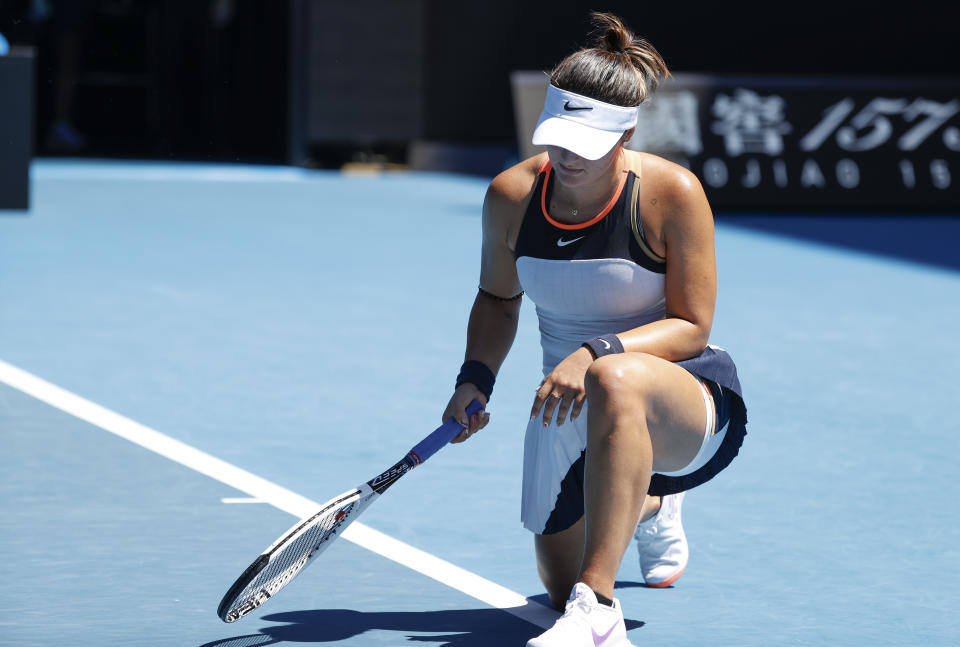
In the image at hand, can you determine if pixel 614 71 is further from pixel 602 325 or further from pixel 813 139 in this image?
pixel 813 139

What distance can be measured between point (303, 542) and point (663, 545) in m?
0.91

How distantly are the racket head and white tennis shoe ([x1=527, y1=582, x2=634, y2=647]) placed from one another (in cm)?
57

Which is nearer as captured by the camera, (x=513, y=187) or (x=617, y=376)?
(x=617, y=376)

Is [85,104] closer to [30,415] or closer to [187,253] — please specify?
[187,253]

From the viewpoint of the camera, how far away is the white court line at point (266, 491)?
13.1ft

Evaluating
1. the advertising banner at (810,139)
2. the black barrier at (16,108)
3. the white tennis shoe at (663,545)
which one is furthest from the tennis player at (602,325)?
the advertising banner at (810,139)

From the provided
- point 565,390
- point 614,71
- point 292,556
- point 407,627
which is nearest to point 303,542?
point 292,556

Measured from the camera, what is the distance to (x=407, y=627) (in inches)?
147

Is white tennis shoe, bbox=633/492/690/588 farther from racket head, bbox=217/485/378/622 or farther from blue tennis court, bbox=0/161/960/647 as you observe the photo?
racket head, bbox=217/485/378/622

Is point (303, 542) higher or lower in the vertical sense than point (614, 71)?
lower

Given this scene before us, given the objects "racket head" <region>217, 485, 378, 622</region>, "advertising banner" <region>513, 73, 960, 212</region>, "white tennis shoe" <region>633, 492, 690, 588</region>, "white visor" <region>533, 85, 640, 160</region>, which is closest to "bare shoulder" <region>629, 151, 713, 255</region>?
"white visor" <region>533, 85, 640, 160</region>

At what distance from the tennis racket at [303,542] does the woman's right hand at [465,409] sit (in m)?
0.01

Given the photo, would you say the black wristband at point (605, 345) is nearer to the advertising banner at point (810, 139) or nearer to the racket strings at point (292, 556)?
the racket strings at point (292, 556)

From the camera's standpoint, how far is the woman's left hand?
3.55 m
